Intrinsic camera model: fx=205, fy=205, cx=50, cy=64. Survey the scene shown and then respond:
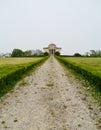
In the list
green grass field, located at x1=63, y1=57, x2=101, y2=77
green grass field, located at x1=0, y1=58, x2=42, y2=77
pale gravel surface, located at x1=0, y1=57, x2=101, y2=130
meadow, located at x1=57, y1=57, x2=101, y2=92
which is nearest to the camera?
pale gravel surface, located at x1=0, y1=57, x2=101, y2=130

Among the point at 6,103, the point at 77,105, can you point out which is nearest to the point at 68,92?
the point at 77,105

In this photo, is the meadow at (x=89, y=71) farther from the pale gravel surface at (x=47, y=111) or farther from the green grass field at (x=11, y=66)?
the green grass field at (x=11, y=66)

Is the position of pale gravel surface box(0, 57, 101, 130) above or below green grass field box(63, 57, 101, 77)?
below

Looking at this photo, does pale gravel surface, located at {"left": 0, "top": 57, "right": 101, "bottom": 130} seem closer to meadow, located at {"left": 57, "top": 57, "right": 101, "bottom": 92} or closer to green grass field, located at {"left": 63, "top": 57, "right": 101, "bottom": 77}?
meadow, located at {"left": 57, "top": 57, "right": 101, "bottom": 92}

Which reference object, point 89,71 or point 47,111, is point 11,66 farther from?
point 47,111

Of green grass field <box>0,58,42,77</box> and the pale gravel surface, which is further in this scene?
green grass field <box>0,58,42,77</box>

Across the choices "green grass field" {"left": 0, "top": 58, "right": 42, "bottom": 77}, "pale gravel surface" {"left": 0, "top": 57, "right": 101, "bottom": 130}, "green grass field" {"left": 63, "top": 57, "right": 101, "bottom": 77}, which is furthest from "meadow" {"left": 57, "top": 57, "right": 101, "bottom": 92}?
"green grass field" {"left": 0, "top": 58, "right": 42, "bottom": 77}

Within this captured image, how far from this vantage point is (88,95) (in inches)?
385

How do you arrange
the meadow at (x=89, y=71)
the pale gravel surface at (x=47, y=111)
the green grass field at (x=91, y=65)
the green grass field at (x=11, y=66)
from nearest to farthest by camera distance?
1. the pale gravel surface at (x=47, y=111)
2. the meadow at (x=89, y=71)
3. the green grass field at (x=91, y=65)
4. the green grass field at (x=11, y=66)

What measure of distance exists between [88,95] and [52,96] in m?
1.72

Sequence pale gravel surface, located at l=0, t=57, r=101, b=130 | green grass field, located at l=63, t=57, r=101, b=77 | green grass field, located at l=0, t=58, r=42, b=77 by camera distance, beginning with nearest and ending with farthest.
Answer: pale gravel surface, located at l=0, t=57, r=101, b=130, green grass field, located at l=63, t=57, r=101, b=77, green grass field, located at l=0, t=58, r=42, b=77

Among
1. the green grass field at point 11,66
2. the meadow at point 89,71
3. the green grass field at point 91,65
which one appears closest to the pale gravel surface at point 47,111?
the meadow at point 89,71

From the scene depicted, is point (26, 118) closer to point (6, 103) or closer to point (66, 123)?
point (66, 123)

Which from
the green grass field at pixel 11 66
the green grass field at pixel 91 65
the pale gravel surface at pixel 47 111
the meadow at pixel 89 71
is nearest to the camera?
the pale gravel surface at pixel 47 111
